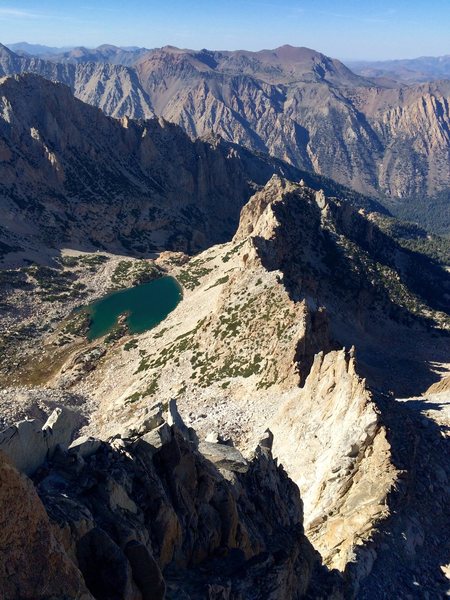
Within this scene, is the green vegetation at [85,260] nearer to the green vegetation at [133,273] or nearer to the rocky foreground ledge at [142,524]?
the green vegetation at [133,273]

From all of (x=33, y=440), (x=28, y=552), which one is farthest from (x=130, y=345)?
(x=28, y=552)

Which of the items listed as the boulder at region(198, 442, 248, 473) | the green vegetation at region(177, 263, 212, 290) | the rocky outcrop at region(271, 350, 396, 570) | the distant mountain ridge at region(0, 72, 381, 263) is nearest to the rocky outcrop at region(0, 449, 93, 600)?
the boulder at region(198, 442, 248, 473)

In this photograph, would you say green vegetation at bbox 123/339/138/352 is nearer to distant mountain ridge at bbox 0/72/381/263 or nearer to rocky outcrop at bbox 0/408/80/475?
distant mountain ridge at bbox 0/72/381/263

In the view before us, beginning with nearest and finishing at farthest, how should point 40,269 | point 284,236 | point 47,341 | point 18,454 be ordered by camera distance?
point 18,454 → point 47,341 → point 284,236 → point 40,269

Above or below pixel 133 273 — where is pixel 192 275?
above

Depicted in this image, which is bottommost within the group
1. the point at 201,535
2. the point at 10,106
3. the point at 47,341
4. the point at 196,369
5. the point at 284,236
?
the point at 47,341

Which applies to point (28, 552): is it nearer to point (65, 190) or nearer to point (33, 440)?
point (33, 440)

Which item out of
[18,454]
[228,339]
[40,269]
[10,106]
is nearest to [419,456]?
[18,454]

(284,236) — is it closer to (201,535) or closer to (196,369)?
(196,369)
